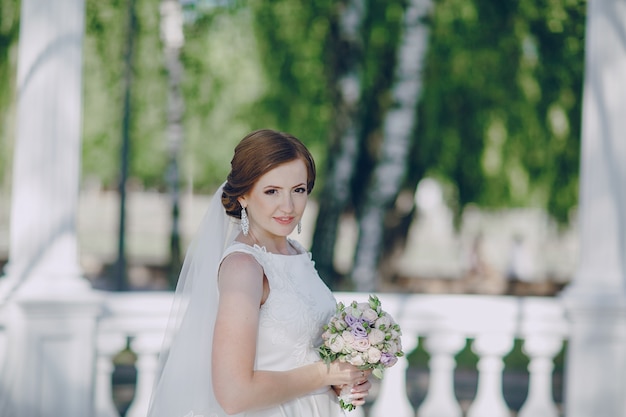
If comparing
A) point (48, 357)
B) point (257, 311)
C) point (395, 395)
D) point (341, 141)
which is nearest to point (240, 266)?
point (257, 311)

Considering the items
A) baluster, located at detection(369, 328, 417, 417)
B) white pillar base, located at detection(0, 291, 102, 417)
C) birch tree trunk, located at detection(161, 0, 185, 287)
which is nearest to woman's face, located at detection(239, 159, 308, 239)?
white pillar base, located at detection(0, 291, 102, 417)

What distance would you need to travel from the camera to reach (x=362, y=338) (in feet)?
7.41

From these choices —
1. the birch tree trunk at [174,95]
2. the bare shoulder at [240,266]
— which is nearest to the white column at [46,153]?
the bare shoulder at [240,266]

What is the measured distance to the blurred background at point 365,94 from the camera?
9.49 metres

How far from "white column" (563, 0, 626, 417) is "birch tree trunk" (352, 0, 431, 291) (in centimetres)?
373

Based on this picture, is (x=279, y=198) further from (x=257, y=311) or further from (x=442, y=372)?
(x=442, y=372)

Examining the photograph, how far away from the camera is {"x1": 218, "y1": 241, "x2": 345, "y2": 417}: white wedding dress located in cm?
Answer: 235

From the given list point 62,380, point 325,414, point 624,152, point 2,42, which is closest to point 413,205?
point 2,42

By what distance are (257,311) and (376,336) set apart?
343 millimetres

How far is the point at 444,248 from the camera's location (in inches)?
1330

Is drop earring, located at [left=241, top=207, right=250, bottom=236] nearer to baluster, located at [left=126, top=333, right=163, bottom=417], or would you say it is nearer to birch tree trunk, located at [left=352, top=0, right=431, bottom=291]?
baluster, located at [left=126, top=333, right=163, bottom=417]

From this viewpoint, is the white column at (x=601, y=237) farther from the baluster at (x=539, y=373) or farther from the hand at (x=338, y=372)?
the hand at (x=338, y=372)

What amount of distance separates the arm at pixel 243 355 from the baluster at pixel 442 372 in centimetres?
225

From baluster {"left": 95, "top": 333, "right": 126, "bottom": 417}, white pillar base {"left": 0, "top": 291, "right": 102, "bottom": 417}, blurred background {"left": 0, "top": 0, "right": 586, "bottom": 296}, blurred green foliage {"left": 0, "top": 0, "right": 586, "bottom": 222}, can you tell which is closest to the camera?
white pillar base {"left": 0, "top": 291, "right": 102, "bottom": 417}
